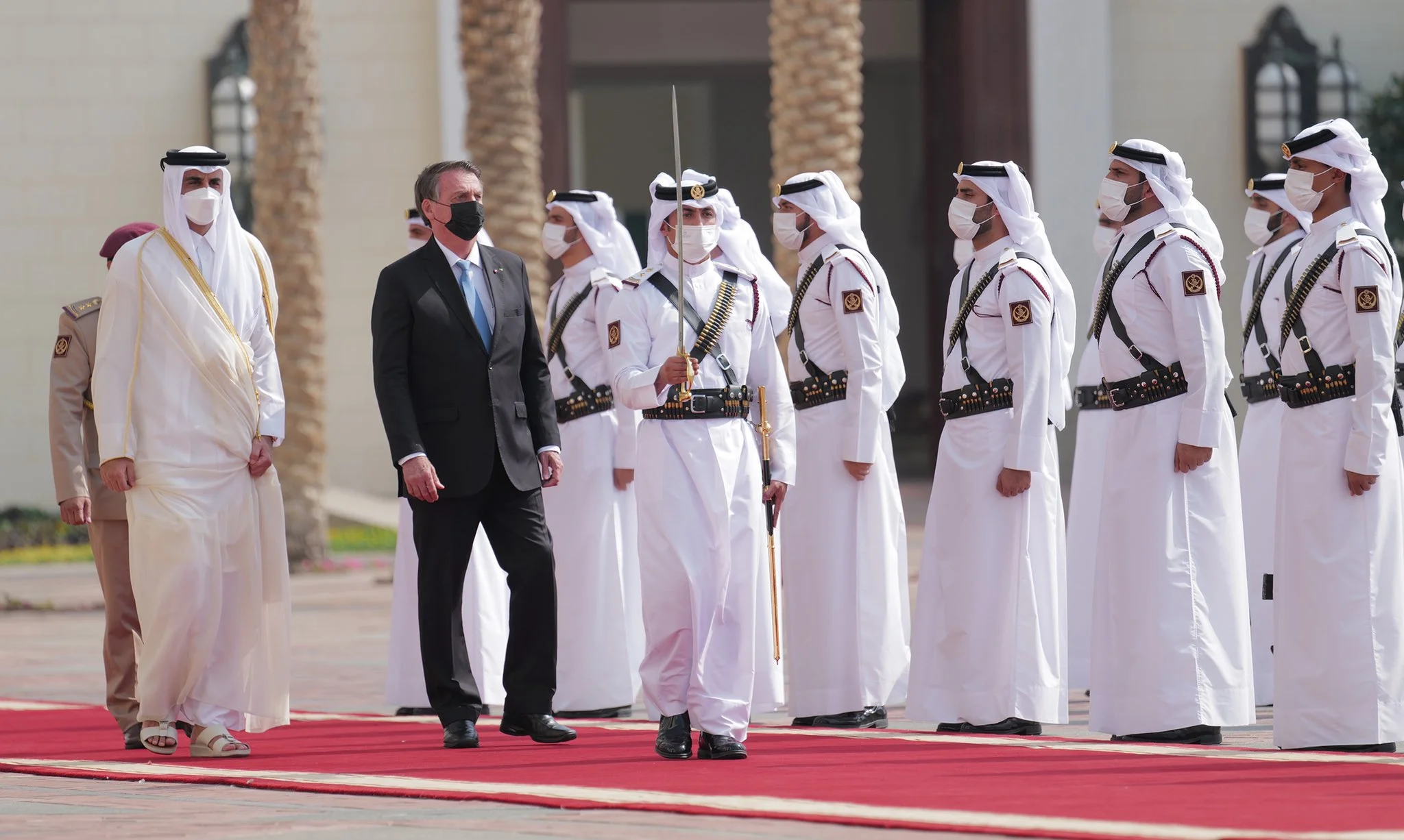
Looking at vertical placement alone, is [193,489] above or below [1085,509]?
above

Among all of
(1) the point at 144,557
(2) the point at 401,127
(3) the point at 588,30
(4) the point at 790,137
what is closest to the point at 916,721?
(1) the point at 144,557

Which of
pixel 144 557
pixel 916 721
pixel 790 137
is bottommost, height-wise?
pixel 916 721

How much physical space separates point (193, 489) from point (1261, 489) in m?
4.58

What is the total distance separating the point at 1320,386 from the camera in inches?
277

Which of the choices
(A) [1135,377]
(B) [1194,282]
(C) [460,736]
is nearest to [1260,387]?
(A) [1135,377]

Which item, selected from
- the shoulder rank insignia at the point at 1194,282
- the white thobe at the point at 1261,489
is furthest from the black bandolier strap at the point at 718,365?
the white thobe at the point at 1261,489

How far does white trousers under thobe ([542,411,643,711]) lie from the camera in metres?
8.68

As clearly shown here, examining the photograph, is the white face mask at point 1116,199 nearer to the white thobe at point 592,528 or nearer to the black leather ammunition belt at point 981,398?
the black leather ammunition belt at point 981,398

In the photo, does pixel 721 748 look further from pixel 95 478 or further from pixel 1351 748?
pixel 95 478

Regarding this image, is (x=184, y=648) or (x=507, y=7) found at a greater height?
(x=507, y=7)

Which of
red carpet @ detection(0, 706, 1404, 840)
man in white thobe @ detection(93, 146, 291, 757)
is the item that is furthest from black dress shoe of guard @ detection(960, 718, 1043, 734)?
man in white thobe @ detection(93, 146, 291, 757)

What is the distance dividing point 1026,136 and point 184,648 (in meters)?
14.2

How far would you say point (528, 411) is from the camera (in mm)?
7391

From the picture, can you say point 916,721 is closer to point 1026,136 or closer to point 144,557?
point 144,557
